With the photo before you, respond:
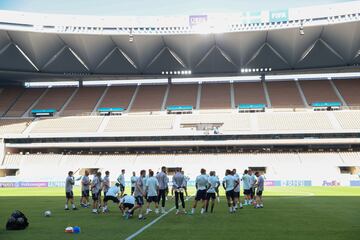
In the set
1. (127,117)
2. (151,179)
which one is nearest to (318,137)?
(127,117)

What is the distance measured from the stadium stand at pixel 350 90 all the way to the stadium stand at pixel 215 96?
16316mm

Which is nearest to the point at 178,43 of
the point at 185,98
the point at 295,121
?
the point at 185,98

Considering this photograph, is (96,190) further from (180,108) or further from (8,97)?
(8,97)

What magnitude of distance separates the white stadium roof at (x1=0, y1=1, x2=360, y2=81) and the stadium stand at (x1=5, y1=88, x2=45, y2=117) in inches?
121

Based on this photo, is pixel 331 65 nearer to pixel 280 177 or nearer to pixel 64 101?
pixel 280 177

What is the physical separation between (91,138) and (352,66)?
3834 cm

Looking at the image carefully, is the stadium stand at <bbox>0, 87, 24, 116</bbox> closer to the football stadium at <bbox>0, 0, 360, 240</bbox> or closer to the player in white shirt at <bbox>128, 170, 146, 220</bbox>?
the football stadium at <bbox>0, 0, 360, 240</bbox>

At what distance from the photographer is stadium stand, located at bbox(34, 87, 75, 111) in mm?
63031

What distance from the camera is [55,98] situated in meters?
64.9

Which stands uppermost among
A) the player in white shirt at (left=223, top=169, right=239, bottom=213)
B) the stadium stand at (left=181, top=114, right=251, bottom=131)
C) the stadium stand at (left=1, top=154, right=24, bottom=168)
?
the stadium stand at (left=181, top=114, right=251, bottom=131)

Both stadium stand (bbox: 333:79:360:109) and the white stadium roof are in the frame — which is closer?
the white stadium roof

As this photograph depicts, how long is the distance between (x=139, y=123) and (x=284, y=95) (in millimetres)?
21641

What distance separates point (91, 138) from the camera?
184ft

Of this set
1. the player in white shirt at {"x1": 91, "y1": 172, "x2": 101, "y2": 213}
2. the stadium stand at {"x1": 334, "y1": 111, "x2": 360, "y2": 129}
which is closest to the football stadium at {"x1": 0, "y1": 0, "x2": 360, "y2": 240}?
the stadium stand at {"x1": 334, "y1": 111, "x2": 360, "y2": 129}
